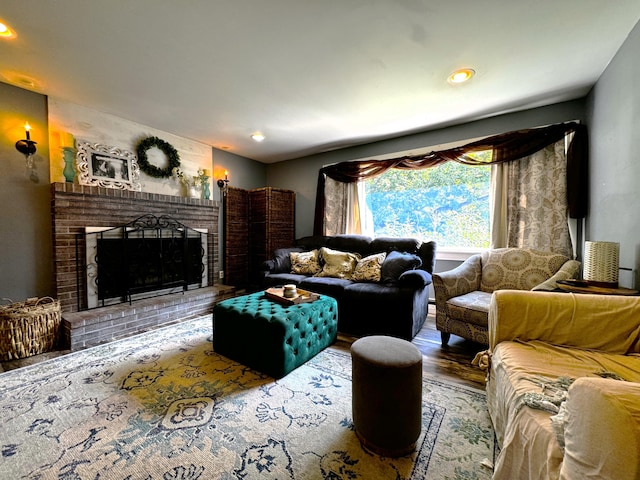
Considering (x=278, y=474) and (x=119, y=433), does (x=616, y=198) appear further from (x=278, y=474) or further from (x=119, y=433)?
(x=119, y=433)

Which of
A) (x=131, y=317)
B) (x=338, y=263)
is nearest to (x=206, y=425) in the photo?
(x=131, y=317)

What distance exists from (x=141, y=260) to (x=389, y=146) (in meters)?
3.72

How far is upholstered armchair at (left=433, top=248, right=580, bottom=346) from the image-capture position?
2.16 meters

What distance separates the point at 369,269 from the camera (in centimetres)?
313

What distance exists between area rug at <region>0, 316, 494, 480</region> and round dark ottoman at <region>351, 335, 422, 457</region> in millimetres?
76

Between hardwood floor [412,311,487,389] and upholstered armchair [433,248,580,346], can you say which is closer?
hardwood floor [412,311,487,389]

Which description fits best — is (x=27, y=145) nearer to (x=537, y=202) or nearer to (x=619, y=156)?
(x=619, y=156)

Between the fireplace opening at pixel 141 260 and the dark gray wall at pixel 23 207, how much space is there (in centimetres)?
30

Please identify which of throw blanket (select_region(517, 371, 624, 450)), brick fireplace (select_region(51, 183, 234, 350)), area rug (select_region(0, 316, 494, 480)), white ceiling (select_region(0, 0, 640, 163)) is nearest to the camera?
throw blanket (select_region(517, 371, 624, 450))

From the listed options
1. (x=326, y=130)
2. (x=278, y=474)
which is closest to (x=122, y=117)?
(x=326, y=130)

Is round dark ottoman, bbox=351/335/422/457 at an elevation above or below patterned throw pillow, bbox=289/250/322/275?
below

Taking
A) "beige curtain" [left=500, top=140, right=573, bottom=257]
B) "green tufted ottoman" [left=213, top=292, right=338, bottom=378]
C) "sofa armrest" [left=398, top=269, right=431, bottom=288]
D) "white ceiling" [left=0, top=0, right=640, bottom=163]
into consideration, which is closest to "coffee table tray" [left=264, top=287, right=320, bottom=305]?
"green tufted ottoman" [left=213, top=292, right=338, bottom=378]

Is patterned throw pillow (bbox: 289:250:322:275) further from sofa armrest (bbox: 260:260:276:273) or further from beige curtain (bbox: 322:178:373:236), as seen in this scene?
beige curtain (bbox: 322:178:373:236)

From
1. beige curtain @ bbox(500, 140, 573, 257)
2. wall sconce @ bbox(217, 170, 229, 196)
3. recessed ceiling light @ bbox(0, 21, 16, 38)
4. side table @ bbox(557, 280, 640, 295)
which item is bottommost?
side table @ bbox(557, 280, 640, 295)
